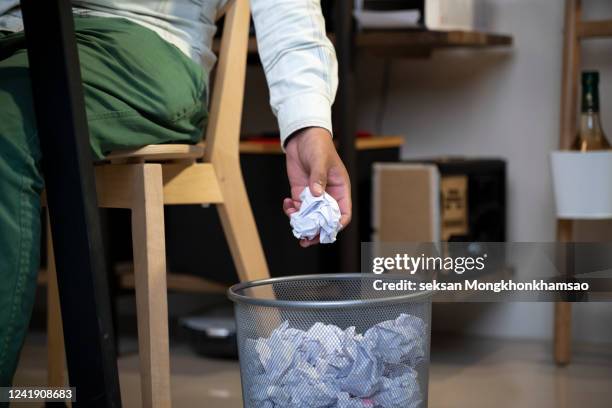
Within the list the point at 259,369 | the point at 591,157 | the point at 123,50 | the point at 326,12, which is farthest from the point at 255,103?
the point at 259,369

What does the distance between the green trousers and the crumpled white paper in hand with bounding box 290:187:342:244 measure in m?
0.24

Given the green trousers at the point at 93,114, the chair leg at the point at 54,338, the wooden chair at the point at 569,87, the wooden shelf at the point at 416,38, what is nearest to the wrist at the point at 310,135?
the green trousers at the point at 93,114

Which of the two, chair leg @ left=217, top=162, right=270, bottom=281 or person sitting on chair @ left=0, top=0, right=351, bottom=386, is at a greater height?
person sitting on chair @ left=0, top=0, right=351, bottom=386

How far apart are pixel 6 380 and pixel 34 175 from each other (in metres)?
0.19

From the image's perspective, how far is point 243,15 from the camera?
1321 millimetres

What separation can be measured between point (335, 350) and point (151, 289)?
0.95 feet

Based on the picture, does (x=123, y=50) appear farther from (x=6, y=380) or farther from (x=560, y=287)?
(x=560, y=287)

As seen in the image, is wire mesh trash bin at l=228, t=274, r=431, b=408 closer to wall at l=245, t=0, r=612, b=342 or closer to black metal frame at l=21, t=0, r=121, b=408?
black metal frame at l=21, t=0, r=121, b=408

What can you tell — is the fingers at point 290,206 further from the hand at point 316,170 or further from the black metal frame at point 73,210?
the black metal frame at point 73,210

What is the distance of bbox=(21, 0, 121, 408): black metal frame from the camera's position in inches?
31.8

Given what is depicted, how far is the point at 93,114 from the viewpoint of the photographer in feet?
3.18

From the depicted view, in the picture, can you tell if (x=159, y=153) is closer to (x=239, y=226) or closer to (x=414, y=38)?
(x=239, y=226)

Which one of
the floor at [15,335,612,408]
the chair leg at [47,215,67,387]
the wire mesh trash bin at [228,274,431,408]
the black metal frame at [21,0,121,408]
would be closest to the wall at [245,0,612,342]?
the floor at [15,335,612,408]

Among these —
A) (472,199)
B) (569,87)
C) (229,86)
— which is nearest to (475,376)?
(472,199)
